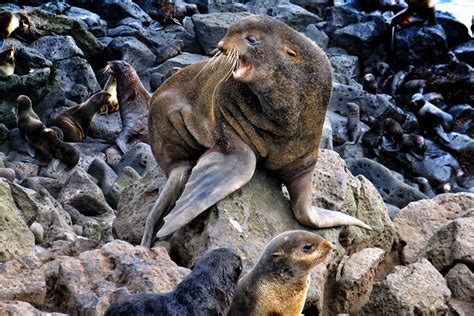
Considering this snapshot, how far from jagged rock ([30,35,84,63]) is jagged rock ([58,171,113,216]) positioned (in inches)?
249

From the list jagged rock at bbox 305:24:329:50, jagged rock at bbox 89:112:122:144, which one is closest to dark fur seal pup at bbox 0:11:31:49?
jagged rock at bbox 89:112:122:144

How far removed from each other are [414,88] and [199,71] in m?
13.7

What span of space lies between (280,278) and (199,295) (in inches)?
32.4

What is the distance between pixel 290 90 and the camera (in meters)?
4.97

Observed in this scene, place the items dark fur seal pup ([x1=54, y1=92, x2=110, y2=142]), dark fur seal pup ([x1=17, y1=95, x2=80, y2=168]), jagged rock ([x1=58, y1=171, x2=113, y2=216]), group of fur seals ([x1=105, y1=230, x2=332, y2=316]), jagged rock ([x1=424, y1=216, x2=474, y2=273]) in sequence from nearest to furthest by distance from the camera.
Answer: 1. group of fur seals ([x1=105, y1=230, x2=332, y2=316])
2. jagged rock ([x1=424, y1=216, x2=474, y2=273])
3. jagged rock ([x1=58, y1=171, x2=113, y2=216])
4. dark fur seal pup ([x1=17, y1=95, x2=80, y2=168])
5. dark fur seal pup ([x1=54, y1=92, x2=110, y2=142])

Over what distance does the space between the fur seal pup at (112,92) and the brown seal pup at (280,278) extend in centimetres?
1017

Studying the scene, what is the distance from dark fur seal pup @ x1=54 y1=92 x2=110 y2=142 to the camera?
12.6 m

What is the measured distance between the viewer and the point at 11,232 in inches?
200

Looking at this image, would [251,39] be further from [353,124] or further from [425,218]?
[353,124]

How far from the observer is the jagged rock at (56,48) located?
49.0 ft

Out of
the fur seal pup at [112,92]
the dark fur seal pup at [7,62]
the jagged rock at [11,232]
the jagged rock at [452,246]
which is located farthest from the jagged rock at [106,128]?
the jagged rock at [452,246]

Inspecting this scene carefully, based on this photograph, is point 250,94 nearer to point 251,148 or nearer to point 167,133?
→ point 251,148

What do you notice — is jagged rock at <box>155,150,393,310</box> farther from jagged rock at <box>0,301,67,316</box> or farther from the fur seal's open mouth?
jagged rock at <box>0,301,67,316</box>

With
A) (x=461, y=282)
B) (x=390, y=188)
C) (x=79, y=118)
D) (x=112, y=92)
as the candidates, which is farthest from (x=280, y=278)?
(x=112, y=92)
